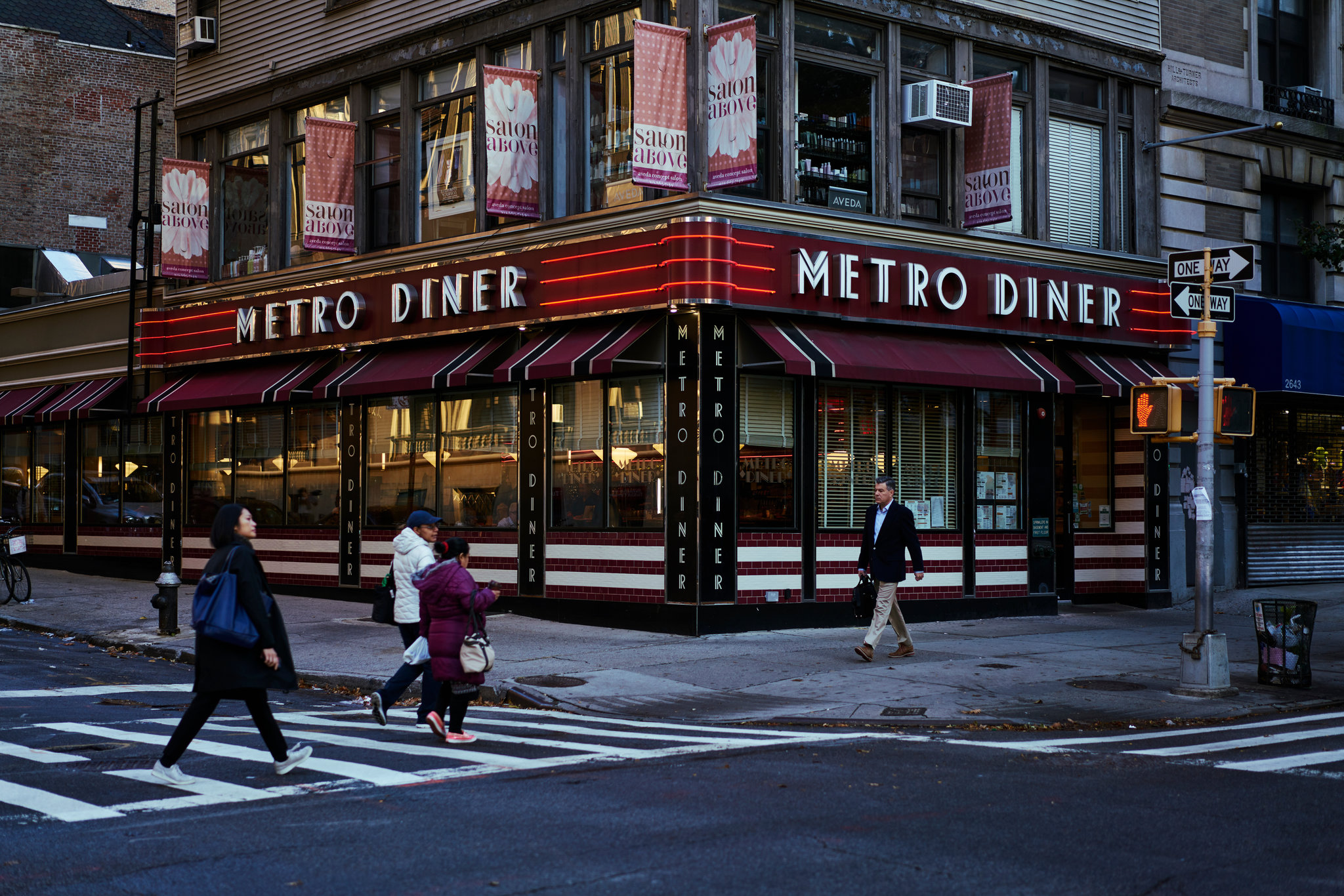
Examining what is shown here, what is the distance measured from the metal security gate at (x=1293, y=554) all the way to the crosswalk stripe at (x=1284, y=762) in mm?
13829

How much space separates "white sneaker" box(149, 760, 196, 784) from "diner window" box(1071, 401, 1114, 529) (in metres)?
16.1

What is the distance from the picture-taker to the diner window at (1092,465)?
2192 centimetres

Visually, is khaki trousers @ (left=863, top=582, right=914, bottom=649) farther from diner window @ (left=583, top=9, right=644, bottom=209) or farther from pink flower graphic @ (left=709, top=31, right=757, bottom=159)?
diner window @ (left=583, top=9, right=644, bottom=209)

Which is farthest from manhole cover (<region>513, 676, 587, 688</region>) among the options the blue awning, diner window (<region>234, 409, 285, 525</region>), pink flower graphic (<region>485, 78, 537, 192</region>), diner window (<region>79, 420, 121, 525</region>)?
diner window (<region>79, 420, 121, 525</region>)

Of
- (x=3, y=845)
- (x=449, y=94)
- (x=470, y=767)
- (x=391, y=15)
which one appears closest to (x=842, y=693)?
(x=470, y=767)

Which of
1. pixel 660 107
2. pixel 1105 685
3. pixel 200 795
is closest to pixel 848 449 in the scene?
pixel 660 107

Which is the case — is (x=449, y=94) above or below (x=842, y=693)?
above

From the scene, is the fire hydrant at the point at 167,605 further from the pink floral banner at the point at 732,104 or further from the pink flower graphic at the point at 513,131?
the pink floral banner at the point at 732,104

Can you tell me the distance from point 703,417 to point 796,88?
15.2ft

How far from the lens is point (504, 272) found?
19328mm

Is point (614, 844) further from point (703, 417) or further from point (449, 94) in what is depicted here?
point (449, 94)

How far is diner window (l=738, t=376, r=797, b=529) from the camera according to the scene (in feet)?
58.2

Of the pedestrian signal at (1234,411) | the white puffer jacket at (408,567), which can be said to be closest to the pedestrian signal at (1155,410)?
the pedestrian signal at (1234,411)

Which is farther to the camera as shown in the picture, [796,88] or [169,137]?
[169,137]
